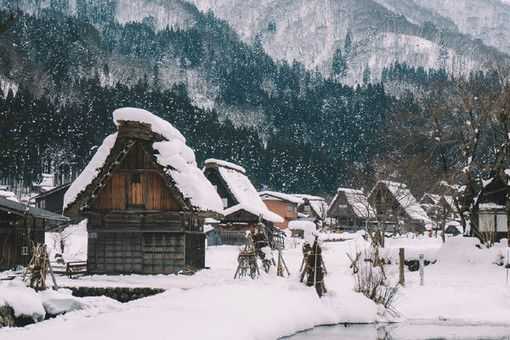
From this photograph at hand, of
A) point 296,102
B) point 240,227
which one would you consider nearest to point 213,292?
point 240,227

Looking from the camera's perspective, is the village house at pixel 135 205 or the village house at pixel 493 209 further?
the village house at pixel 493 209

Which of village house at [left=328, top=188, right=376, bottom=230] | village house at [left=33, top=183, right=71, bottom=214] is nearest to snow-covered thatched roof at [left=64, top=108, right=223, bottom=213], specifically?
village house at [left=33, top=183, right=71, bottom=214]

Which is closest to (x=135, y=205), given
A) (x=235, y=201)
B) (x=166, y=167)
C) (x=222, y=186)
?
(x=166, y=167)

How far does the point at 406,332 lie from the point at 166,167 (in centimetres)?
1508

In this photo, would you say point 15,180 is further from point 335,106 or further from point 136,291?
point 335,106

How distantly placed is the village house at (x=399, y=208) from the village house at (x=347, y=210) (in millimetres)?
5596

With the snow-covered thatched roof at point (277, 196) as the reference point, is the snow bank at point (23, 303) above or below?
below

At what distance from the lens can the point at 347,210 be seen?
252ft

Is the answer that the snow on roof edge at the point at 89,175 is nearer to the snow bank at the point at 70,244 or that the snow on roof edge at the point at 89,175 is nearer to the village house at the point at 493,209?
the snow bank at the point at 70,244

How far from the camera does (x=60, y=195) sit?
67.2 metres

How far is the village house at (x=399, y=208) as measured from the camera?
49.0m

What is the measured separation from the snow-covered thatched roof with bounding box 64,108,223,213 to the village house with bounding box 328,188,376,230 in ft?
152

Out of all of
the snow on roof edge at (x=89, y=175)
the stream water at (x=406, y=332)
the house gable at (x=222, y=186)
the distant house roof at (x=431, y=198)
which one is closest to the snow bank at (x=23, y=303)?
the stream water at (x=406, y=332)

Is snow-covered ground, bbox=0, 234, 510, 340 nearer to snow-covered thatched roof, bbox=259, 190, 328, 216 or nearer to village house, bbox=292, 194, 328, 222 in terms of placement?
snow-covered thatched roof, bbox=259, 190, 328, 216
